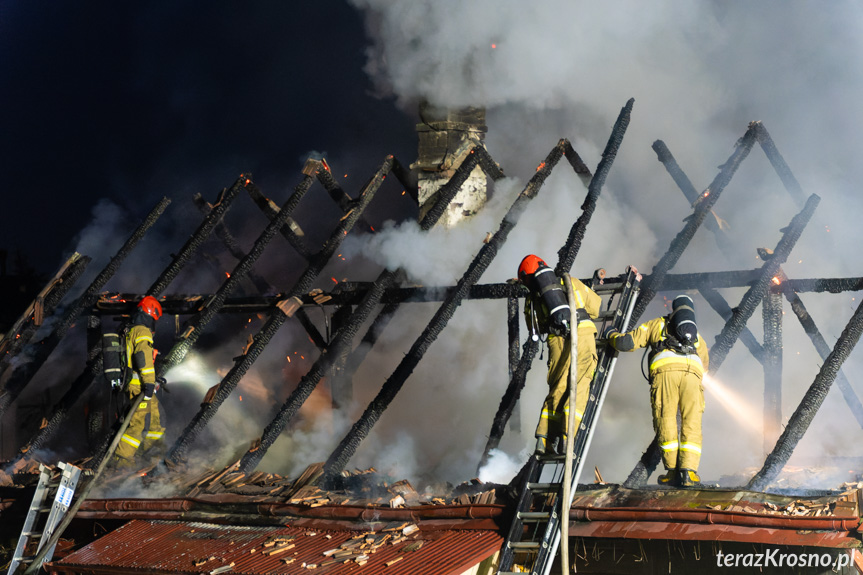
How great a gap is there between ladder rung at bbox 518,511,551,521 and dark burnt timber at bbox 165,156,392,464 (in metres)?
4.80

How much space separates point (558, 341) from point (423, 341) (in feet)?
9.06

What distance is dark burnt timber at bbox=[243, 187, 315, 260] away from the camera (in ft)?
40.5

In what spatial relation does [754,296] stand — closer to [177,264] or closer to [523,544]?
[523,544]

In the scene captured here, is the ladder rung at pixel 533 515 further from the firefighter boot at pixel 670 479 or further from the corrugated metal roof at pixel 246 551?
the firefighter boot at pixel 670 479

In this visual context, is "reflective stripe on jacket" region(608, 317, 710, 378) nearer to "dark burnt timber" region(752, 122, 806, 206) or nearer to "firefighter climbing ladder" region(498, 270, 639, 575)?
"firefighter climbing ladder" region(498, 270, 639, 575)

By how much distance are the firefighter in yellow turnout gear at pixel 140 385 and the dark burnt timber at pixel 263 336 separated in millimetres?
468

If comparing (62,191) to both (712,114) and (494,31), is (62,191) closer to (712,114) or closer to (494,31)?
(494,31)

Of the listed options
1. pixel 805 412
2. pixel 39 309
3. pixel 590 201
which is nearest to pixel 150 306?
pixel 39 309

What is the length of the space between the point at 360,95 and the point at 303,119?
118cm

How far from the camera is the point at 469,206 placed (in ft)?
41.3

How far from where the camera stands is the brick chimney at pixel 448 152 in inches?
488

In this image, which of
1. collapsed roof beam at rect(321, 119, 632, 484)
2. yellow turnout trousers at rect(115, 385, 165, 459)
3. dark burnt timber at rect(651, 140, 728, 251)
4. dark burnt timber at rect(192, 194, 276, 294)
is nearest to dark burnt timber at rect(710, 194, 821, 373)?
dark burnt timber at rect(651, 140, 728, 251)

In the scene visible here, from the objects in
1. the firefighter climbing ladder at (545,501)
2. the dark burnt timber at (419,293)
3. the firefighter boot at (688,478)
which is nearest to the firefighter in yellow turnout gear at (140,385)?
the dark burnt timber at (419,293)

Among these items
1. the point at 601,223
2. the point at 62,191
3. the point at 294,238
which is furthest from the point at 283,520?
the point at 62,191
